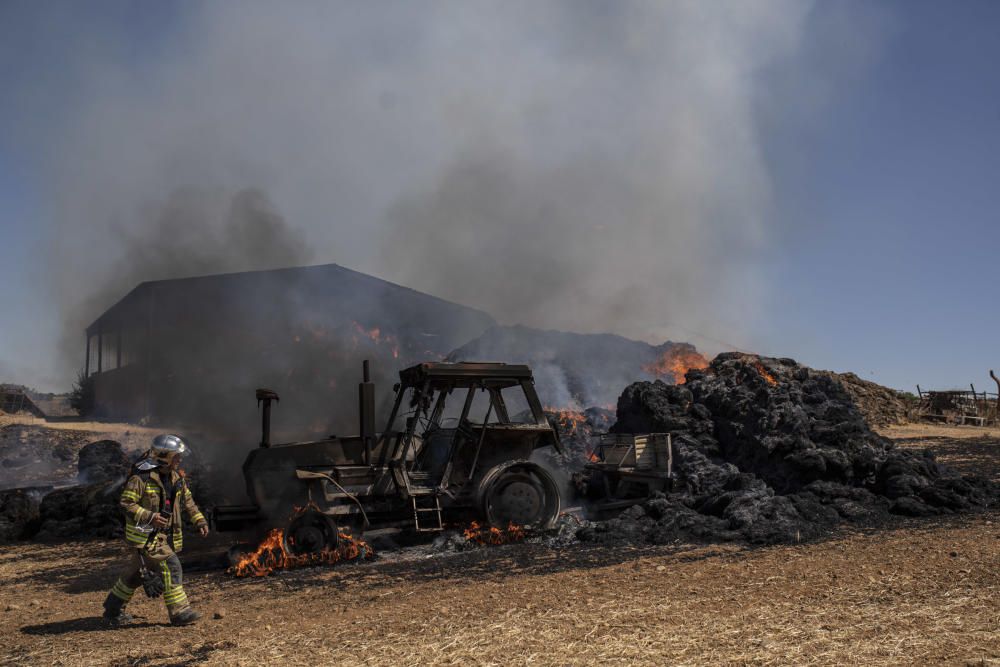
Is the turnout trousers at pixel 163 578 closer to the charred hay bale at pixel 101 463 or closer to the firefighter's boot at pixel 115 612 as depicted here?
the firefighter's boot at pixel 115 612

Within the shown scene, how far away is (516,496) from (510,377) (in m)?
1.55

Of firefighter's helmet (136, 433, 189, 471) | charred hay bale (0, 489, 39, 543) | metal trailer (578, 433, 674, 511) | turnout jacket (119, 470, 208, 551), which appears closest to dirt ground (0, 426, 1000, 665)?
turnout jacket (119, 470, 208, 551)

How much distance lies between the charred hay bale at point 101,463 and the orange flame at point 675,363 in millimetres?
15508

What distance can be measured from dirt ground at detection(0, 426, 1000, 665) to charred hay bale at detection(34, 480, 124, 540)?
3.07m

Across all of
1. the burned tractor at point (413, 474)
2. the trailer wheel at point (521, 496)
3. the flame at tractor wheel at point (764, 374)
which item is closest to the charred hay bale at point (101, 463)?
the burned tractor at point (413, 474)

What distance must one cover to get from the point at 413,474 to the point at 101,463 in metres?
10.0

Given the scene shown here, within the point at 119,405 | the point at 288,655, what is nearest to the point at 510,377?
the point at 288,655

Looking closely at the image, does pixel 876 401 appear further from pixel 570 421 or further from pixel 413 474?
pixel 413 474

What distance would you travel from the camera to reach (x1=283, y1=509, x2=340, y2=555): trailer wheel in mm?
8945

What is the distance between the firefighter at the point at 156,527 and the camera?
6.32m

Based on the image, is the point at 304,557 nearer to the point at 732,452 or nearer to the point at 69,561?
the point at 69,561

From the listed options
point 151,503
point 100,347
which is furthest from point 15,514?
point 100,347

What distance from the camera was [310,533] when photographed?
8.96 metres

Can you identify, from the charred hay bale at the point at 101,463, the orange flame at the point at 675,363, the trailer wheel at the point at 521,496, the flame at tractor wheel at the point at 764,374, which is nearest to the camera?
the trailer wheel at the point at 521,496
